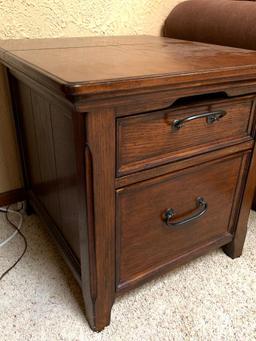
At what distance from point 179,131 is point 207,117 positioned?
0.08m

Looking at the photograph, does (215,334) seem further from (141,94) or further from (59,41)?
(59,41)

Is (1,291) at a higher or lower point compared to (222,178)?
lower

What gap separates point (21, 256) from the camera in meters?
0.99

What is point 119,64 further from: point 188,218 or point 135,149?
point 188,218

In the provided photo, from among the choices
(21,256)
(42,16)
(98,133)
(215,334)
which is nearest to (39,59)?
(98,133)

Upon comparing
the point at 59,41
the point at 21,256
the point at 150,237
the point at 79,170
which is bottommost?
the point at 21,256

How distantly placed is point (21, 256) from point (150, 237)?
460mm

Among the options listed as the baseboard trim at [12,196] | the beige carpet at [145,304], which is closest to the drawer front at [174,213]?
the beige carpet at [145,304]

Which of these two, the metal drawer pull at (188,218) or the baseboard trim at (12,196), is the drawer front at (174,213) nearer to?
the metal drawer pull at (188,218)

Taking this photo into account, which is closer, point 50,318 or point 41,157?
point 50,318

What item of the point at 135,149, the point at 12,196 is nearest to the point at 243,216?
the point at 135,149

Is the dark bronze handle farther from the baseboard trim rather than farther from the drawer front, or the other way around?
the baseboard trim

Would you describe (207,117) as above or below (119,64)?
below

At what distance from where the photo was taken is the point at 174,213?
777 mm
